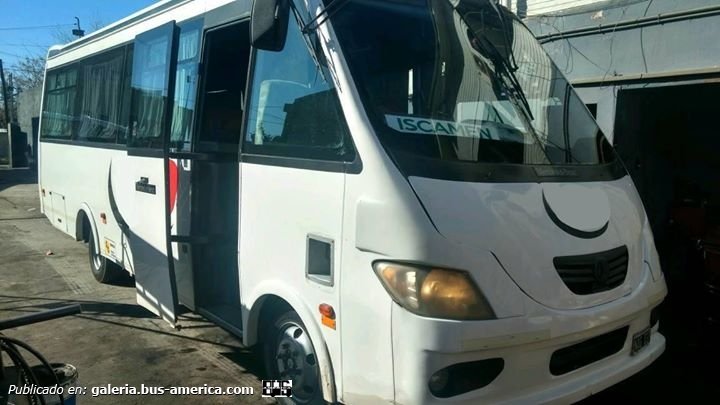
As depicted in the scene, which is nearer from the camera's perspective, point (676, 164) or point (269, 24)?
point (269, 24)

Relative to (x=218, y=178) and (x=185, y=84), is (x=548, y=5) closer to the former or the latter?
(x=185, y=84)

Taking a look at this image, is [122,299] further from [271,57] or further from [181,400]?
[271,57]

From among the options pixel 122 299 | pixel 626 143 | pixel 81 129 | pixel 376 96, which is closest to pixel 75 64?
pixel 81 129

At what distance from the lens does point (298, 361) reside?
10.9 feet

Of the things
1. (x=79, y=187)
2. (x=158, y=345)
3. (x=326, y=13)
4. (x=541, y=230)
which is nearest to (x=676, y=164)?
(x=541, y=230)

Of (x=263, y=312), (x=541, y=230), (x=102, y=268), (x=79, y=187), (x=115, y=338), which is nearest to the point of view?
(x=541, y=230)

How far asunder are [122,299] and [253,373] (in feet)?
8.91

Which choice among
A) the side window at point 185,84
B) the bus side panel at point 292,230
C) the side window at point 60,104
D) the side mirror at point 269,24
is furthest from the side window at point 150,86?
the side window at point 60,104

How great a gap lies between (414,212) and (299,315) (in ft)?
3.42

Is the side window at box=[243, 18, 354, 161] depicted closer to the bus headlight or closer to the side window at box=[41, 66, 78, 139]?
the bus headlight

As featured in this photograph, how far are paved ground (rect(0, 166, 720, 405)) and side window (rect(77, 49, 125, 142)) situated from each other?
1871mm

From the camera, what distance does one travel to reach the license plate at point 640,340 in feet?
10.3

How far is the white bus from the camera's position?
2.52m
